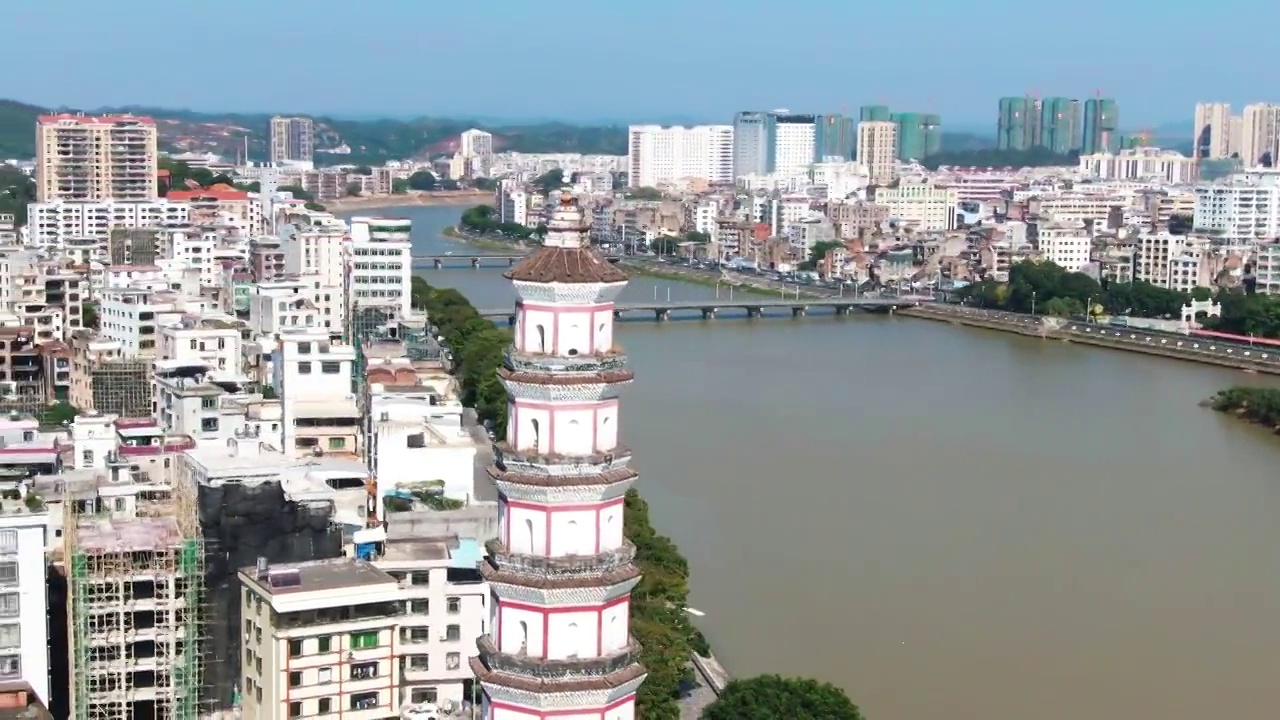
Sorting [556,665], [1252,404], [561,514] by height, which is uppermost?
[561,514]

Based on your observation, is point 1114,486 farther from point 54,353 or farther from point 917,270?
point 917,270

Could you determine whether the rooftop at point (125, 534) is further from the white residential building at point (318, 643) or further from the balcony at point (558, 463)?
the balcony at point (558, 463)

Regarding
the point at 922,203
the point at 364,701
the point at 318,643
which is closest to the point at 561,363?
the point at 318,643

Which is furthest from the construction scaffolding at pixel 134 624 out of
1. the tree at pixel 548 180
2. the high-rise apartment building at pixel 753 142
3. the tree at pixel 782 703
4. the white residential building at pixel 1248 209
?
the high-rise apartment building at pixel 753 142

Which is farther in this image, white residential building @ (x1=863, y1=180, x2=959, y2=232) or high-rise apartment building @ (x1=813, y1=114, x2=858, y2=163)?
high-rise apartment building @ (x1=813, y1=114, x2=858, y2=163)

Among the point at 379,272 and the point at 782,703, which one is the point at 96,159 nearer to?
the point at 379,272

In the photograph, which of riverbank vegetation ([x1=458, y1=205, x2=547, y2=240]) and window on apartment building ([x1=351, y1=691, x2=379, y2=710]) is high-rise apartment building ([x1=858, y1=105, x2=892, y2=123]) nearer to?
riverbank vegetation ([x1=458, y1=205, x2=547, y2=240])

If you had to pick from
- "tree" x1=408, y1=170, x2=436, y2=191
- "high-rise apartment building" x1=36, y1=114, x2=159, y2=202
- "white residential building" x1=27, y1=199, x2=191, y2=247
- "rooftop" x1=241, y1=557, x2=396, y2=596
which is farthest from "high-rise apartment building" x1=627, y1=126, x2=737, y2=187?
"rooftop" x1=241, y1=557, x2=396, y2=596

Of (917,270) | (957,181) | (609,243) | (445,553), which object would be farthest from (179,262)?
(957,181)
